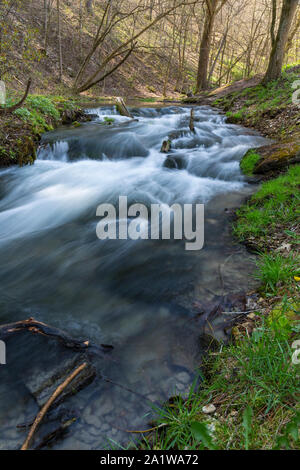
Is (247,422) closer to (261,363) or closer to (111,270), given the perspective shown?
(261,363)

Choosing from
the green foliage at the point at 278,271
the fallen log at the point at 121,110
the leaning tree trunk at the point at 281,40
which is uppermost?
the leaning tree trunk at the point at 281,40

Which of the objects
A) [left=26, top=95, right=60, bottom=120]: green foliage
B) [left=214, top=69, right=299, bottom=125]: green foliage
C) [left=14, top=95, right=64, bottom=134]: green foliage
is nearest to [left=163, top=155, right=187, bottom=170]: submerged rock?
[left=14, top=95, right=64, bottom=134]: green foliage

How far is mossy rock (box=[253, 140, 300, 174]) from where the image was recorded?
4.89 meters

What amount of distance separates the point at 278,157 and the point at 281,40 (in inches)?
285

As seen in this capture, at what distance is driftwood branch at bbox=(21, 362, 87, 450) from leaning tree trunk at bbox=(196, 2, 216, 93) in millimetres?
17348

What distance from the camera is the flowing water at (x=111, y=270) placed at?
1893 mm

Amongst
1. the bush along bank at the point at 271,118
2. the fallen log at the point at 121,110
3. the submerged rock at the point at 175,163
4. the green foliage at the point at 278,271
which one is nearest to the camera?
the green foliage at the point at 278,271

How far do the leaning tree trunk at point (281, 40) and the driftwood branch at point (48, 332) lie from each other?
37.9 ft

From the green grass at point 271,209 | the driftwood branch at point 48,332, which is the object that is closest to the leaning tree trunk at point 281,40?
the green grass at point 271,209

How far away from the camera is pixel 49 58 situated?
655 inches

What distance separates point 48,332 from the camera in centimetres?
229

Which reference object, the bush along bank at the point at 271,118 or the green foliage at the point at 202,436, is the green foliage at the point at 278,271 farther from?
the bush along bank at the point at 271,118

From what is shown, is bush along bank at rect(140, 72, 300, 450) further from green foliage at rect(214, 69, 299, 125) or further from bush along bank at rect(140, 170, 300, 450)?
green foliage at rect(214, 69, 299, 125)
